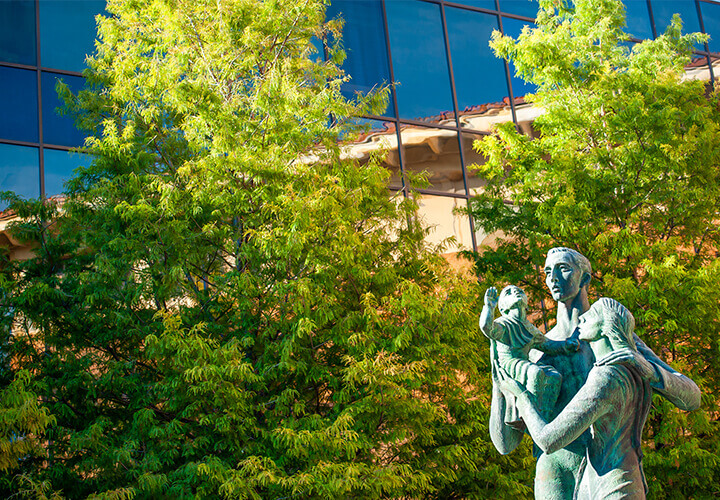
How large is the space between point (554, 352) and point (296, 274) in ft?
26.1

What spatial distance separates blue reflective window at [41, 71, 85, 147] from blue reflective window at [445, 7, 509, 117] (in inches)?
375

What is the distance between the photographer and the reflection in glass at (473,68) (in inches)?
852

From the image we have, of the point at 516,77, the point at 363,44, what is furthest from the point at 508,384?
the point at 516,77

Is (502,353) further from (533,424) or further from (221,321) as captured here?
(221,321)

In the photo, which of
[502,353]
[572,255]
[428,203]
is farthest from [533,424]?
[428,203]

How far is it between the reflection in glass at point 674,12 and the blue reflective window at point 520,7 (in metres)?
4.02

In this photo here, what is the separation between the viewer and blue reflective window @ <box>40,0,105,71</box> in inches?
706

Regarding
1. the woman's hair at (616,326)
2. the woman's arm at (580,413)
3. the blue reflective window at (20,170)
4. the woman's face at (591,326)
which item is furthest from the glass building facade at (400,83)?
the woman's arm at (580,413)

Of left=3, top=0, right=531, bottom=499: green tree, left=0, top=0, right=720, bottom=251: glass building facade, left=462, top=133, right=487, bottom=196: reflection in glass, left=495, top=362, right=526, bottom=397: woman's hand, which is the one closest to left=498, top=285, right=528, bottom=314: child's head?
left=495, top=362, right=526, bottom=397: woman's hand

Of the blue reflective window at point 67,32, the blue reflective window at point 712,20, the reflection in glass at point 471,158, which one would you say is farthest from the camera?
the blue reflective window at point 712,20

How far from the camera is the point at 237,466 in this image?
34.7 feet

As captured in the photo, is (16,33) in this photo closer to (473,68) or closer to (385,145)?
(385,145)

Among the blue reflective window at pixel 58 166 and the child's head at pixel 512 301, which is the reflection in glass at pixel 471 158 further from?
the child's head at pixel 512 301

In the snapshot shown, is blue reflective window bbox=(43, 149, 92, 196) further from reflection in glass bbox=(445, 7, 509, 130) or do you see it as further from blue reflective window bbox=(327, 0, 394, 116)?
reflection in glass bbox=(445, 7, 509, 130)
